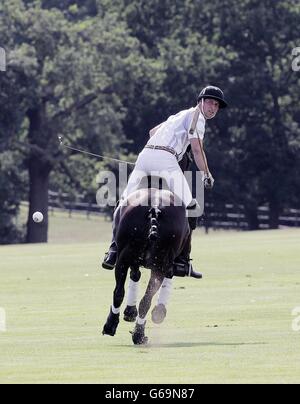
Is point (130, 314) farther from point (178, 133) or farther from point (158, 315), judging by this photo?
point (178, 133)

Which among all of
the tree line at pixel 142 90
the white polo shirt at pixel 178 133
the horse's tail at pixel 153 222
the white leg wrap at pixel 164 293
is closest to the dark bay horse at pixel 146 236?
the horse's tail at pixel 153 222

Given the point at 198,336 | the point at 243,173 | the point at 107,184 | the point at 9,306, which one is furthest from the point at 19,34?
the point at 198,336

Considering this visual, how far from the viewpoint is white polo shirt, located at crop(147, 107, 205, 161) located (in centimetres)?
1442

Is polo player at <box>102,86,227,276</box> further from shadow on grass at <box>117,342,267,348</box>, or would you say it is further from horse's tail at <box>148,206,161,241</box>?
shadow on grass at <box>117,342,267,348</box>

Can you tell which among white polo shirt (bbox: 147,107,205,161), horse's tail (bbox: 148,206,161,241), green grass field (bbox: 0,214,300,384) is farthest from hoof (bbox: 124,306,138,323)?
white polo shirt (bbox: 147,107,205,161)

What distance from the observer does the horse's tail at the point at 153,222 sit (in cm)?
1337

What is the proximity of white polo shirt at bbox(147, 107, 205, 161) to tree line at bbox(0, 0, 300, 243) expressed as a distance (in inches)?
1597

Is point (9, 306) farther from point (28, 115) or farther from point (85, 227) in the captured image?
point (85, 227)

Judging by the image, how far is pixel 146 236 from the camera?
44.3 feet

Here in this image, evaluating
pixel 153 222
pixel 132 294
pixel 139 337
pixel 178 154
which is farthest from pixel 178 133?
pixel 139 337

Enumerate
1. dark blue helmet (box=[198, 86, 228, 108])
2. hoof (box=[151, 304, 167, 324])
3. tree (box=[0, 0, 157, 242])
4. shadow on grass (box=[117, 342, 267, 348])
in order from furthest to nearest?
1. tree (box=[0, 0, 157, 242])
2. dark blue helmet (box=[198, 86, 228, 108])
3. hoof (box=[151, 304, 167, 324])
4. shadow on grass (box=[117, 342, 267, 348])

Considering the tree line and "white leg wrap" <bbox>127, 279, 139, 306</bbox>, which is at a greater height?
the tree line

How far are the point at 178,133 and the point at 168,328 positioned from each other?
77.7 inches
